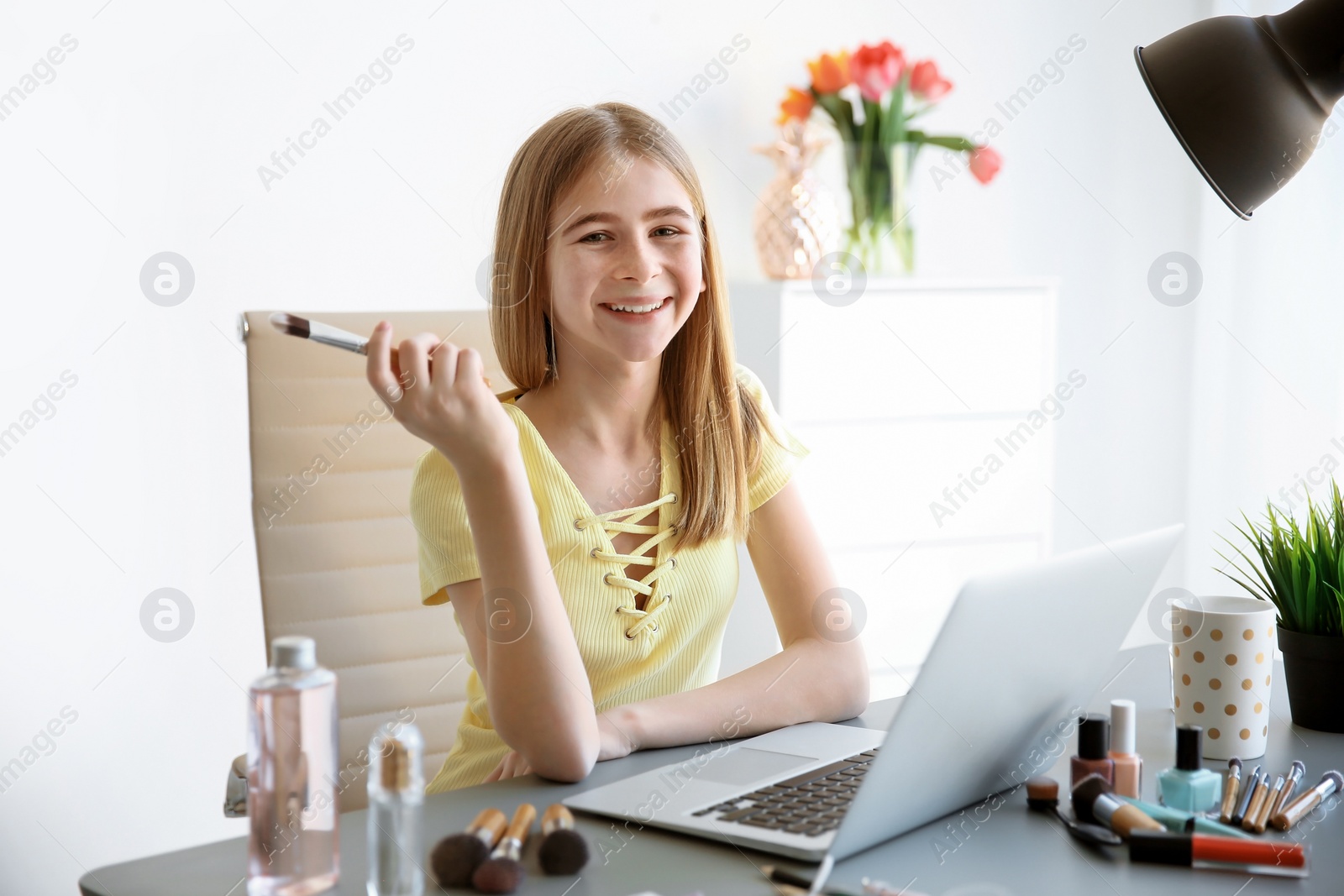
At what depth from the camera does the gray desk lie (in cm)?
76

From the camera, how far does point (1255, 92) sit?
893 mm

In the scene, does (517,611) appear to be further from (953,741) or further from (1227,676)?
(1227,676)

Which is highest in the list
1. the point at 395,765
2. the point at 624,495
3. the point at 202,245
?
the point at 202,245

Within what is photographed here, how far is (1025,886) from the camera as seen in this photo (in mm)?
760

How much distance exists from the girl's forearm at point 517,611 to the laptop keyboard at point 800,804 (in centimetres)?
17

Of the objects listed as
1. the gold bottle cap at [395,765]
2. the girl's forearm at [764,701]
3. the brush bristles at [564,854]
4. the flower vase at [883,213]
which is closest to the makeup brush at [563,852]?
the brush bristles at [564,854]

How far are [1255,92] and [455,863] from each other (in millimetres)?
782

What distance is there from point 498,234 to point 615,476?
1.04 feet

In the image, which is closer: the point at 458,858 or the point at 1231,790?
the point at 458,858

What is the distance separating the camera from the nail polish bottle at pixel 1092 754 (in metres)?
0.91

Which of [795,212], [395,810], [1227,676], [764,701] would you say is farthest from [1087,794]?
[795,212]

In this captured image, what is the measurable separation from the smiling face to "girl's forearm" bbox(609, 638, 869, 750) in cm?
39

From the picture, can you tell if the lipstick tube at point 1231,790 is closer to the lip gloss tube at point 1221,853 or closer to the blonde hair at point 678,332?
the lip gloss tube at point 1221,853

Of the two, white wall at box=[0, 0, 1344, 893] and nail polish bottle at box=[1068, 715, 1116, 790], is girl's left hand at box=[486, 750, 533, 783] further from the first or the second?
white wall at box=[0, 0, 1344, 893]
